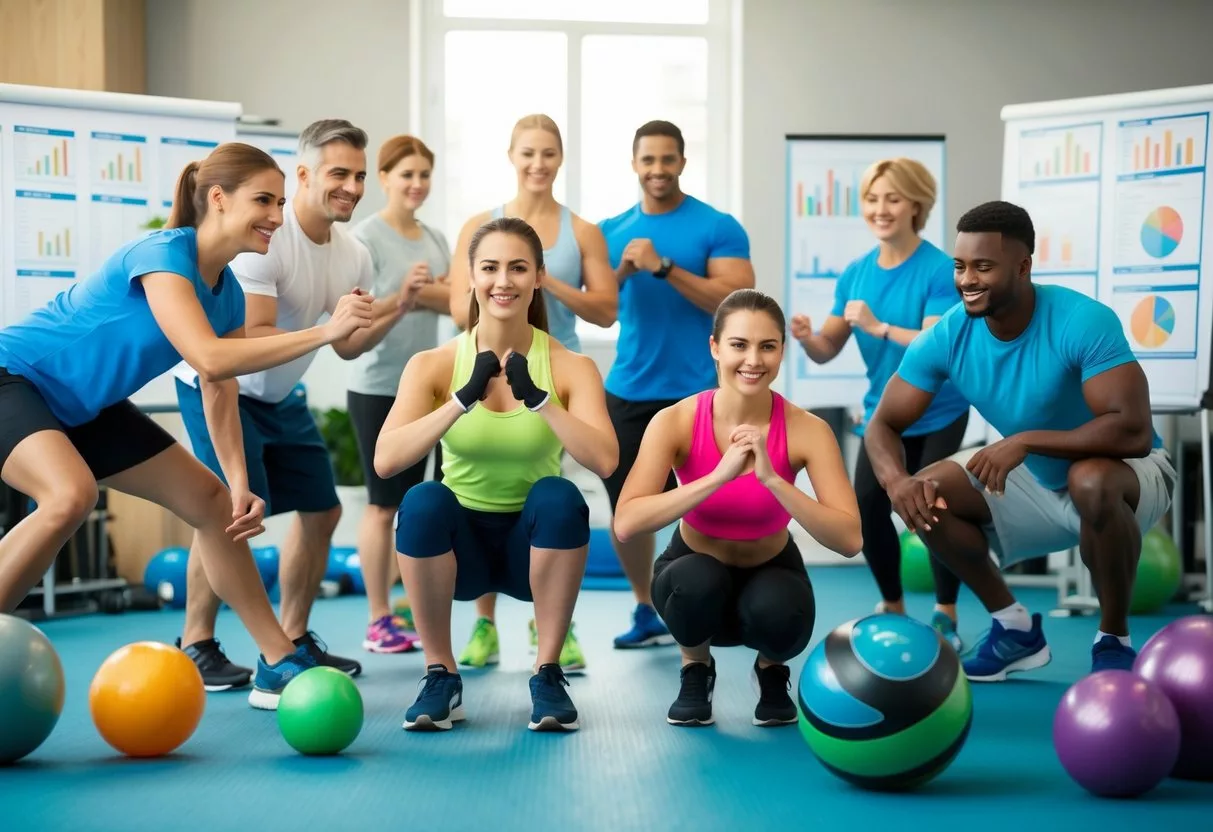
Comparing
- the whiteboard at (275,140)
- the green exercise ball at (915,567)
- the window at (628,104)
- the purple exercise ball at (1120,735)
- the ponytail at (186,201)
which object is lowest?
the green exercise ball at (915,567)

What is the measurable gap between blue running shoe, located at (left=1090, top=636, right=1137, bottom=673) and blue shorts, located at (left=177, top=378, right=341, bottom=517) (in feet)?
6.31

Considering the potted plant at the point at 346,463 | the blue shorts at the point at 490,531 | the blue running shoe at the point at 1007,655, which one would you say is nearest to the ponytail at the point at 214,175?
the blue shorts at the point at 490,531

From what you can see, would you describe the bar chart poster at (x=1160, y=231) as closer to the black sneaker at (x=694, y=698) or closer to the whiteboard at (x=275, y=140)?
the black sneaker at (x=694, y=698)

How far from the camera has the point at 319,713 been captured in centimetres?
256

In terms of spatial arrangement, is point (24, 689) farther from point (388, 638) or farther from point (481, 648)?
point (388, 638)

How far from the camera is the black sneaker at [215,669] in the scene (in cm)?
331

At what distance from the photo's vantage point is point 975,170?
6777 mm

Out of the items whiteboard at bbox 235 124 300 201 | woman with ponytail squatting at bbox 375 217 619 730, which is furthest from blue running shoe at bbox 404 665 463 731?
whiteboard at bbox 235 124 300 201

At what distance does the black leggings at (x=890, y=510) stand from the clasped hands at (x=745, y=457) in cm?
119

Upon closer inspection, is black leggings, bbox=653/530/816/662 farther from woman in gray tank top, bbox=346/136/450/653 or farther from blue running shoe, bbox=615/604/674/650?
woman in gray tank top, bbox=346/136/450/653

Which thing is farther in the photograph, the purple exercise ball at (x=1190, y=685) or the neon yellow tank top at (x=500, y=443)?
the neon yellow tank top at (x=500, y=443)

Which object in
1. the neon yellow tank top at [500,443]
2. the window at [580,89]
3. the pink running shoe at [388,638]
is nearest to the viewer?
the neon yellow tank top at [500,443]

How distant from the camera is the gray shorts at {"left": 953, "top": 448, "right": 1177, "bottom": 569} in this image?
326 centimetres

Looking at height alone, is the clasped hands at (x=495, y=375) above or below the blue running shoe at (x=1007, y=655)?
above
